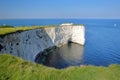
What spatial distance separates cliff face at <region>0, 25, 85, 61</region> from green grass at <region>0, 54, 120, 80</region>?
15.6m

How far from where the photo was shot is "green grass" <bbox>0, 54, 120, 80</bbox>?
791 cm

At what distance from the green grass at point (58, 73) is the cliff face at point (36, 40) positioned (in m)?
15.6

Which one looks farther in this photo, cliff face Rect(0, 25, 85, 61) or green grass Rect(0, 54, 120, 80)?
cliff face Rect(0, 25, 85, 61)

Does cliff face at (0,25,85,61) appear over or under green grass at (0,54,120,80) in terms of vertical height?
under

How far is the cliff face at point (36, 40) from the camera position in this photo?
88.4 ft

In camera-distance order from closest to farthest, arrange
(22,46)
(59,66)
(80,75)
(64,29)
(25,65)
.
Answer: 1. (80,75)
2. (25,65)
3. (22,46)
4. (59,66)
5. (64,29)

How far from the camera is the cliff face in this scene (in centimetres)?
2695

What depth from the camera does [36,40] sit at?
44.3 m

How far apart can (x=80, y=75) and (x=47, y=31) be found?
4697cm

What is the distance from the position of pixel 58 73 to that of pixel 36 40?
36.5 meters

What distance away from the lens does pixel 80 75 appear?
8.00 metres

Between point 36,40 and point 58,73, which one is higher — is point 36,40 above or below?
below

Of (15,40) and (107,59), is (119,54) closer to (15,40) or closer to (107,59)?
(107,59)

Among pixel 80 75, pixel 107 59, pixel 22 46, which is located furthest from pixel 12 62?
pixel 107 59
